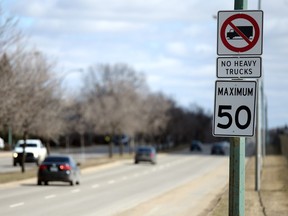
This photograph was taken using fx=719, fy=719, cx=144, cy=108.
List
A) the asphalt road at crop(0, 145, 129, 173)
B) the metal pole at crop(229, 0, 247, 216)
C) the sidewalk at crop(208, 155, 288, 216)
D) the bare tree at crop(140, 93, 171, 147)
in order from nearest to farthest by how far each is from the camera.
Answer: the metal pole at crop(229, 0, 247, 216), the sidewalk at crop(208, 155, 288, 216), the asphalt road at crop(0, 145, 129, 173), the bare tree at crop(140, 93, 171, 147)

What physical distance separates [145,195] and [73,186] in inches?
262

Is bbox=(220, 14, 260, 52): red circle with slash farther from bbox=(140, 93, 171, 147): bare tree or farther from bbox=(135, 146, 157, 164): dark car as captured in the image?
bbox=(140, 93, 171, 147): bare tree

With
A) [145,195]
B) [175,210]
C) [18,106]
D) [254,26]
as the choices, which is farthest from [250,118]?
[18,106]

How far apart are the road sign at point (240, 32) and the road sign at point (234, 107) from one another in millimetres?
461

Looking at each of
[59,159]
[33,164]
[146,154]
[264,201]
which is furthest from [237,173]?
[146,154]

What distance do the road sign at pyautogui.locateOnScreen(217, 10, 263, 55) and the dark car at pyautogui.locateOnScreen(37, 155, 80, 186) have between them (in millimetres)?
25039

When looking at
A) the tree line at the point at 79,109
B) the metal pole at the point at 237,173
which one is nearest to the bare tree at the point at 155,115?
the tree line at the point at 79,109

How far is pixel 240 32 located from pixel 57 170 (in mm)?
25610

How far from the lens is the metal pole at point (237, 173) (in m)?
10.4

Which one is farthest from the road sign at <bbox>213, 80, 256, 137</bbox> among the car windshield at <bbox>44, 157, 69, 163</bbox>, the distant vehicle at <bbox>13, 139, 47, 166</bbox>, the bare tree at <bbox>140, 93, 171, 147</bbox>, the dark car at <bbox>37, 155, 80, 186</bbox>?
the bare tree at <bbox>140, 93, 171, 147</bbox>

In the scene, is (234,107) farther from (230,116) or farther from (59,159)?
(59,159)

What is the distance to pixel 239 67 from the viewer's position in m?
9.98

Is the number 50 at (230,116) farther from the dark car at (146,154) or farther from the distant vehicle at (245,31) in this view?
the dark car at (146,154)

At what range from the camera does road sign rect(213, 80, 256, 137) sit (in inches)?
384
